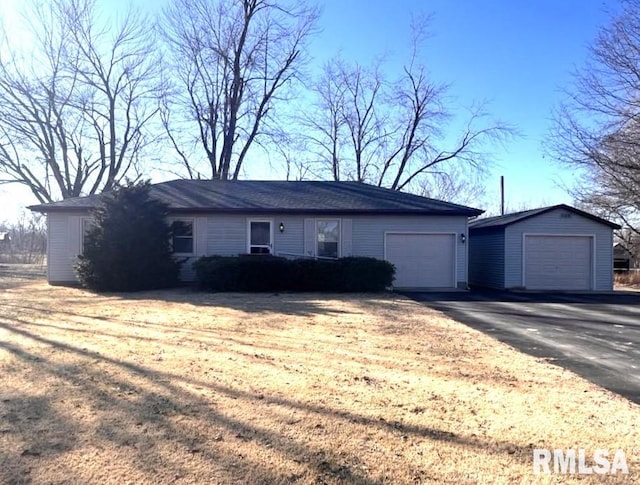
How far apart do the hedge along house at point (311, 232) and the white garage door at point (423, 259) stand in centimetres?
3

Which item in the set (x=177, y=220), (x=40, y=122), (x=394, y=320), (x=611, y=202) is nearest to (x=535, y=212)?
(x=611, y=202)

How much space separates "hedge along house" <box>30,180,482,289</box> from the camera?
15.6 metres

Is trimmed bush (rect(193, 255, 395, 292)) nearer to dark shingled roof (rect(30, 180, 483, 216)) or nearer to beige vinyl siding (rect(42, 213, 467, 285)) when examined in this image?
beige vinyl siding (rect(42, 213, 467, 285))

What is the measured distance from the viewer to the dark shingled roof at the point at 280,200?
1558 centimetres

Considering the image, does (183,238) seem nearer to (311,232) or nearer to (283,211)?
(283,211)

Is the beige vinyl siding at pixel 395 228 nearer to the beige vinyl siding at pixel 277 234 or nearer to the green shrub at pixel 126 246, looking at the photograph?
the beige vinyl siding at pixel 277 234

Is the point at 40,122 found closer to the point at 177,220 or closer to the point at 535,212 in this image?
the point at 177,220

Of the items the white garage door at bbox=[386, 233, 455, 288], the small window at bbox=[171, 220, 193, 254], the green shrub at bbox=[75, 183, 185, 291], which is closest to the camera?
the green shrub at bbox=[75, 183, 185, 291]

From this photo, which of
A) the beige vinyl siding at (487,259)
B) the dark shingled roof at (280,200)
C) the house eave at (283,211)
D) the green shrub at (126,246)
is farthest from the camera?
the beige vinyl siding at (487,259)

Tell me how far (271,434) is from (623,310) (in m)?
11.0

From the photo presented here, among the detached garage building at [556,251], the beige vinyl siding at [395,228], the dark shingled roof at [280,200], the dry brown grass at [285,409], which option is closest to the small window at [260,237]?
the dark shingled roof at [280,200]

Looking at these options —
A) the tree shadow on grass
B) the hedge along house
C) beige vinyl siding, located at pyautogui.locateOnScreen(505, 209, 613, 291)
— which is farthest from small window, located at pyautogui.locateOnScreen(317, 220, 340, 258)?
the tree shadow on grass

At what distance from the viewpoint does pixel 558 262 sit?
663 inches

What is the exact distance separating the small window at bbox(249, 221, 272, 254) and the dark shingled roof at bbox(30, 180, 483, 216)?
622mm
